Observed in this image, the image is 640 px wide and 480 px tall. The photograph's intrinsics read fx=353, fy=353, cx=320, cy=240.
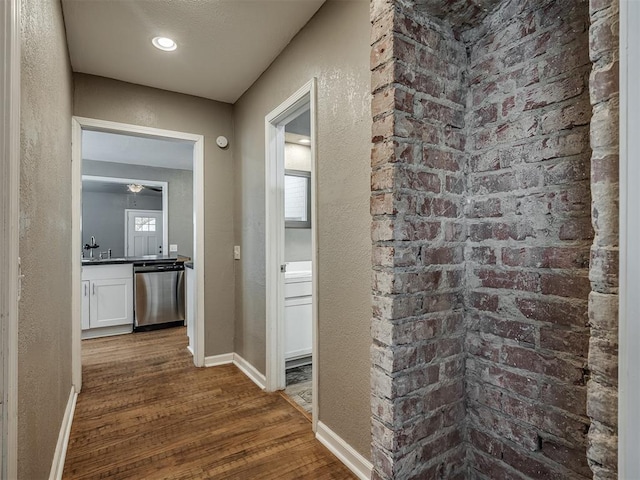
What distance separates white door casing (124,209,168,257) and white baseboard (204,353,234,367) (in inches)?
221

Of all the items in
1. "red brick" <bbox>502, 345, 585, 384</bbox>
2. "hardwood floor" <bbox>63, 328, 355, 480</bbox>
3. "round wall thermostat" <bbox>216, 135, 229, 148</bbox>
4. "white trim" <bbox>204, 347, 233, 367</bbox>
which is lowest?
"hardwood floor" <bbox>63, 328, 355, 480</bbox>

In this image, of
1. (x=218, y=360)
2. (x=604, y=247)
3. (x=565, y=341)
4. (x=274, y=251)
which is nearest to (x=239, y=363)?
(x=218, y=360)

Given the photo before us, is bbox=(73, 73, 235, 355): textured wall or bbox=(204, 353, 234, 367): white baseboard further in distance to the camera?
bbox=(204, 353, 234, 367): white baseboard

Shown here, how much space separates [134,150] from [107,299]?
1953mm

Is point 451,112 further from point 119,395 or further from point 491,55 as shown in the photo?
point 119,395

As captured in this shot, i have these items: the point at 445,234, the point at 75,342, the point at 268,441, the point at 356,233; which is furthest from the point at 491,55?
the point at 75,342

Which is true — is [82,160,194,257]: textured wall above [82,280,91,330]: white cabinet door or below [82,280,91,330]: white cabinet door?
above

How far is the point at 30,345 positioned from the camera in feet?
3.76

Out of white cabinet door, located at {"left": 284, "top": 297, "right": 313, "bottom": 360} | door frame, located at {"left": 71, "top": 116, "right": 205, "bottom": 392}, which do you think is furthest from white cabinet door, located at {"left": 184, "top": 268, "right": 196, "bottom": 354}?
white cabinet door, located at {"left": 284, "top": 297, "right": 313, "bottom": 360}

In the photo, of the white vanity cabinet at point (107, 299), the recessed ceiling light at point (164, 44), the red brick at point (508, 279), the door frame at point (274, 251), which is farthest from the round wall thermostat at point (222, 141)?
the red brick at point (508, 279)

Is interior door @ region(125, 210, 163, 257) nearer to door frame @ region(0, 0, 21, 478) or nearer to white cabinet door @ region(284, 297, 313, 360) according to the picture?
white cabinet door @ region(284, 297, 313, 360)

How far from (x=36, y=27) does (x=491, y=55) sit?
67.4 inches

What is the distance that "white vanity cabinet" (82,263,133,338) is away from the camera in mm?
4195

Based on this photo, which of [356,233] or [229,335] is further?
[229,335]
